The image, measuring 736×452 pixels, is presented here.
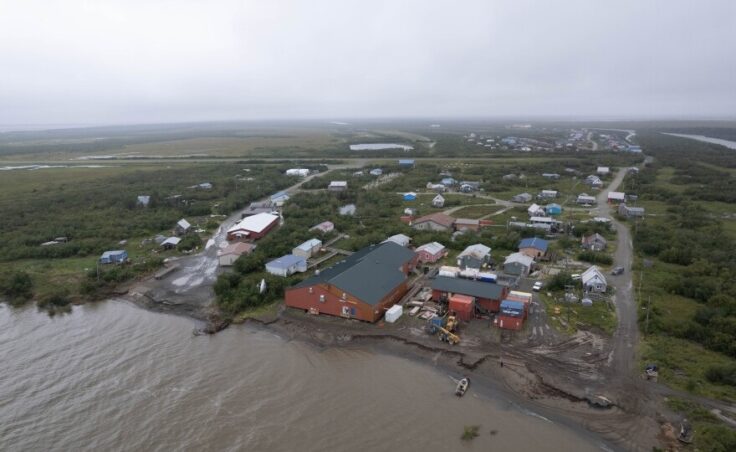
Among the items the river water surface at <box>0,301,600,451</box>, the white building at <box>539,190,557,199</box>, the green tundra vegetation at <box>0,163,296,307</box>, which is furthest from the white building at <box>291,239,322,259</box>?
the white building at <box>539,190,557,199</box>

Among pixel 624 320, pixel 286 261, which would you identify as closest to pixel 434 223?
pixel 286 261

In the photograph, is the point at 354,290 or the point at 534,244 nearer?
the point at 354,290

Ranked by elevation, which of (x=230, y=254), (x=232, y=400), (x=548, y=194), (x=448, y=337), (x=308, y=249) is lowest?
(x=232, y=400)

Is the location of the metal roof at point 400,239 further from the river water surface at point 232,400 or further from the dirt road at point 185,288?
the river water surface at point 232,400

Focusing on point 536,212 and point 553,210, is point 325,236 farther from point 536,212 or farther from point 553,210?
point 553,210

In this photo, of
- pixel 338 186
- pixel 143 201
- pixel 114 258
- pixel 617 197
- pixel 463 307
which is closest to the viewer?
pixel 463 307

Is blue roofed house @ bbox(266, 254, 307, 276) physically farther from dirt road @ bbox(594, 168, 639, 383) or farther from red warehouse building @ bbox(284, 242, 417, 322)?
dirt road @ bbox(594, 168, 639, 383)

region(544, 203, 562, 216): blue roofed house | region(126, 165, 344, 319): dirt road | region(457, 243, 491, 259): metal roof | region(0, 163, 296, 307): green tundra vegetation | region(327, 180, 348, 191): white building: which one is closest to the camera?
region(126, 165, 344, 319): dirt road
